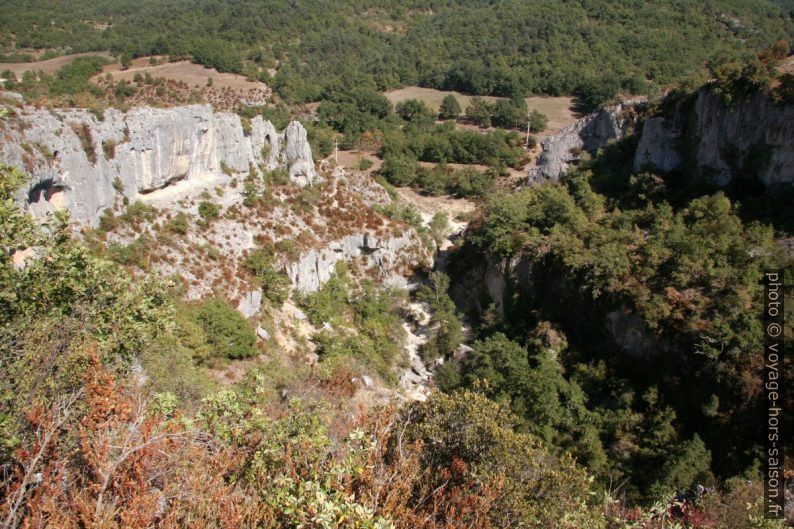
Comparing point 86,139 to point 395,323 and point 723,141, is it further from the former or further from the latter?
point 723,141

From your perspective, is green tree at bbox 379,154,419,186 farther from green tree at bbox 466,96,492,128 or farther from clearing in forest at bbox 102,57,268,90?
clearing in forest at bbox 102,57,268,90

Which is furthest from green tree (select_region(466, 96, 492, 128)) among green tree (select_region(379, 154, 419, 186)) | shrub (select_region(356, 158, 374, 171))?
shrub (select_region(356, 158, 374, 171))

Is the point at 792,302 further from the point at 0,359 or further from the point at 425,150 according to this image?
the point at 425,150

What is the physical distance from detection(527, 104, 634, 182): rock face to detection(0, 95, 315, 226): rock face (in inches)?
880

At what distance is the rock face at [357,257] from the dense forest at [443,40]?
47.2 m

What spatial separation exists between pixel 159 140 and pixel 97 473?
72.9 feet

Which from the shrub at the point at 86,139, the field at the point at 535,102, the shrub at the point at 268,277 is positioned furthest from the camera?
the field at the point at 535,102

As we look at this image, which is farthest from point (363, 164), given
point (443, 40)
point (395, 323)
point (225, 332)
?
point (443, 40)

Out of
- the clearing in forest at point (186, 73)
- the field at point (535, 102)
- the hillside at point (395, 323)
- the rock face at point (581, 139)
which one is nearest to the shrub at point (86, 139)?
the hillside at point (395, 323)

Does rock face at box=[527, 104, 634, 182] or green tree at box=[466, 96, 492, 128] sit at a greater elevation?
rock face at box=[527, 104, 634, 182]

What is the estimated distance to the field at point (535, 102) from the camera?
6575 cm

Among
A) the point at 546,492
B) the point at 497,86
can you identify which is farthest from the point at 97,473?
the point at 497,86

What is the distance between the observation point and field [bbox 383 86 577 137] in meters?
65.8

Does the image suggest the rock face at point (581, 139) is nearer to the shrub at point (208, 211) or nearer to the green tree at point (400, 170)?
the green tree at point (400, 170)
